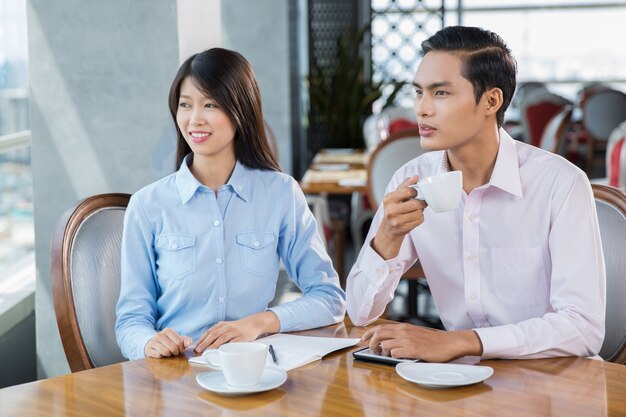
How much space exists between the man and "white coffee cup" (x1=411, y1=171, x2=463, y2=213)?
5.4 inches

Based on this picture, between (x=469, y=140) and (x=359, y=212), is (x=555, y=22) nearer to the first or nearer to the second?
(x=359, y=212)

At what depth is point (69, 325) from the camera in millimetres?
1836

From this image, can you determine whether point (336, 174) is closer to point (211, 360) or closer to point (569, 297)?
point (569, 297)

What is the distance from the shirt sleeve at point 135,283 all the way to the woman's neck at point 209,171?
0.16m

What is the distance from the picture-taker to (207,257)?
6.42 feet

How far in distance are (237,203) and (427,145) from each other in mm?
481

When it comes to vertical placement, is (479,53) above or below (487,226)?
above

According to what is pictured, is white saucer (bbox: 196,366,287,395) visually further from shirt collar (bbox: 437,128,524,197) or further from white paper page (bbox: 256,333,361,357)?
shirt collar (bbox: 437,128,524,197)

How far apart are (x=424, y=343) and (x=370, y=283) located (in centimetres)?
31

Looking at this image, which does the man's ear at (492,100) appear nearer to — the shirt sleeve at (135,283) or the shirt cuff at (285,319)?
the shirt cuff at (285,319)

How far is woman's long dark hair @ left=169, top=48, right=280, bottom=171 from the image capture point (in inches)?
78.2

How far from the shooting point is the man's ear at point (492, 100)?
184cm

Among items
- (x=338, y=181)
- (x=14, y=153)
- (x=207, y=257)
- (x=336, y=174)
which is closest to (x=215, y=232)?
(x=207, y=257)

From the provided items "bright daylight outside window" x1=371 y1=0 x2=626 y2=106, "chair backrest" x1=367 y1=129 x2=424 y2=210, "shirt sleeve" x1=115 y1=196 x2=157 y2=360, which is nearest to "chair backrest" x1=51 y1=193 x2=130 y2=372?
"shirt sleeve" x1=115 y1=196 x2=157 y2=360
